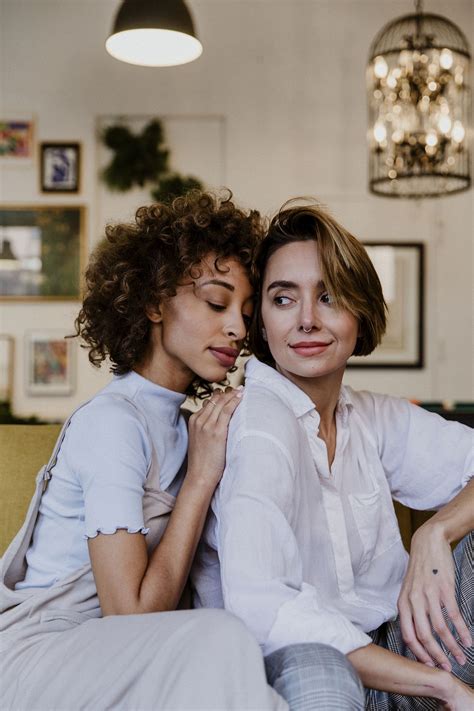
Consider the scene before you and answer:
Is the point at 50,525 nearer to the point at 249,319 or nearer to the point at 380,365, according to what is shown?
the point at 249,319

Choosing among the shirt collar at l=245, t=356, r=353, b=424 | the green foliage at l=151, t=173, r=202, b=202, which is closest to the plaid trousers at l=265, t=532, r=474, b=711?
the shirt collar at l=245, t=356, r=353, b=424

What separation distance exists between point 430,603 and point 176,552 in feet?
1.48

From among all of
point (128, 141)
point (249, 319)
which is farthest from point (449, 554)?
point (128, 141)

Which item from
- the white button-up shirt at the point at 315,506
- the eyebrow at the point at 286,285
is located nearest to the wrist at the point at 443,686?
the white button-up shirt at the point at 315,506

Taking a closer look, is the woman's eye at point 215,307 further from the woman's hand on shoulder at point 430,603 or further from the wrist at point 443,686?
the wrist at point 443,686

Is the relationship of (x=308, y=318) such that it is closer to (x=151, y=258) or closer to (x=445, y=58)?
(x=151, y=258)

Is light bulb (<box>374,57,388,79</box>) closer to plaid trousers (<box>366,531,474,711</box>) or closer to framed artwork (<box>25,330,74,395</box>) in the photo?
framed artwork (<box>25,330,74,395</box>)

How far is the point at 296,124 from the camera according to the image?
17.9 feet

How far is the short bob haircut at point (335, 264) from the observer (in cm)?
170

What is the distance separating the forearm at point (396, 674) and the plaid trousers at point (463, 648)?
26 cm

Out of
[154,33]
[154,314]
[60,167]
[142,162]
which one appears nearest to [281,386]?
[154,314]

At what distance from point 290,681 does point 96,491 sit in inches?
18.9

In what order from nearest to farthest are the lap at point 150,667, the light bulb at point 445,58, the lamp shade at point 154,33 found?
the lap at point 150,667 < the lamp shade at point 154,33 < the light bulb at point 445,58

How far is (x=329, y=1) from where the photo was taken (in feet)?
17.9
